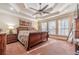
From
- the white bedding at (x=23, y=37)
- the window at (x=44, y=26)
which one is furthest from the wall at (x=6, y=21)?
the window at (x=44, y=26)

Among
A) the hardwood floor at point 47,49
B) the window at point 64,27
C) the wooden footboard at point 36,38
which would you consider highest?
the window at point 64,27

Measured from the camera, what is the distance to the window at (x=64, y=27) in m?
2.04

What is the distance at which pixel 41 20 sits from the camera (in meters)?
2.14

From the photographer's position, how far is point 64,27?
209cm

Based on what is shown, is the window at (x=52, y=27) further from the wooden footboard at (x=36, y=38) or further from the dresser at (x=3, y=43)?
the dresser at (x=3, y=43)

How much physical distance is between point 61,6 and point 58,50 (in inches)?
38.8

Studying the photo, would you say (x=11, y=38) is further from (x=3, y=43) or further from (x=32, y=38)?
(x=32, y=38)

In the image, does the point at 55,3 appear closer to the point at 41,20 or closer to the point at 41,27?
the point at 41,20

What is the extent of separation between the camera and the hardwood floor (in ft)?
6.53

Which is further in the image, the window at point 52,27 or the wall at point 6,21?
the window at point 52,27

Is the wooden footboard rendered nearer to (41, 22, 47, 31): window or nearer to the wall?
(41, 22, 47, 31): window

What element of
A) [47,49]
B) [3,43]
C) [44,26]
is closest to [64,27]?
[44,26]

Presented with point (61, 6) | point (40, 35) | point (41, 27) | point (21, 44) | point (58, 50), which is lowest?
point (58, 50)
